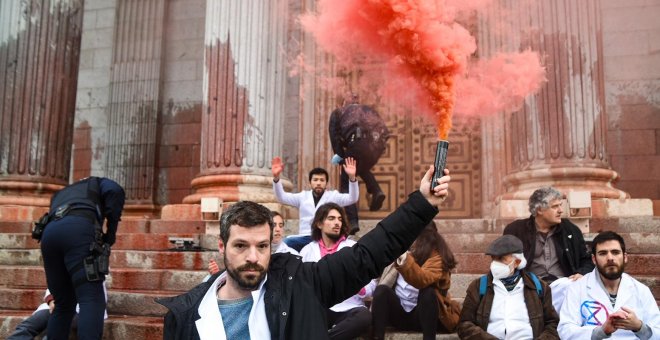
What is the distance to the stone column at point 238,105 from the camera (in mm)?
9828

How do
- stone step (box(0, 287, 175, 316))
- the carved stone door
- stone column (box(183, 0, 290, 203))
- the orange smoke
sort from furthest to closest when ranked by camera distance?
the carved stone door → stone column (box(183, 0, 290, 203)) → stone step (box(0, 287, 175, 316)) → the orange smoke

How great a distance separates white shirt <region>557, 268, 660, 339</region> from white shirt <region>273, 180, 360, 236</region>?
9.21 ft

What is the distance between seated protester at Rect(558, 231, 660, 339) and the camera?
4695 millimetres

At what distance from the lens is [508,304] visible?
16.9 ft

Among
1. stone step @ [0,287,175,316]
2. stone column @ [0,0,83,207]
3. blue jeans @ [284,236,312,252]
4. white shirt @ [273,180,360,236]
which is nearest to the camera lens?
blue jeans @ [284,236,312,252]

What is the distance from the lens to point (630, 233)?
292 inches

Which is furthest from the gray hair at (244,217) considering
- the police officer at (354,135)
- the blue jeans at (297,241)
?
the police officer at (354,135)

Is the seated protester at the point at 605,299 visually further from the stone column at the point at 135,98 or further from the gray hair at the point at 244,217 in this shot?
the stone column at the point at 135,98

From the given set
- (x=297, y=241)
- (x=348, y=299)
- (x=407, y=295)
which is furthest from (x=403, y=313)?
(x=297, y=241)

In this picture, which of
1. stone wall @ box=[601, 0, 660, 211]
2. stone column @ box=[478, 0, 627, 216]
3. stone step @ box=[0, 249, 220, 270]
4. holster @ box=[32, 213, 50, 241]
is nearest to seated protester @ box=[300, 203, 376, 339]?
stone step @ box=[0, 249, 220, 270]

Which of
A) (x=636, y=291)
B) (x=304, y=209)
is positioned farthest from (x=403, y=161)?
(x=636, y=291)

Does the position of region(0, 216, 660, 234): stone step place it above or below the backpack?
above

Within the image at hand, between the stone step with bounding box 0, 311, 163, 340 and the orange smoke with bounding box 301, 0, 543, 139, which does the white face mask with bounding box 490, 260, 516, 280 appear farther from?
the stone step with bounding box 0, 311, 163, 340

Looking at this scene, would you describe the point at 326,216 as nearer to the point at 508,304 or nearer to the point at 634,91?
the point at 508,304
